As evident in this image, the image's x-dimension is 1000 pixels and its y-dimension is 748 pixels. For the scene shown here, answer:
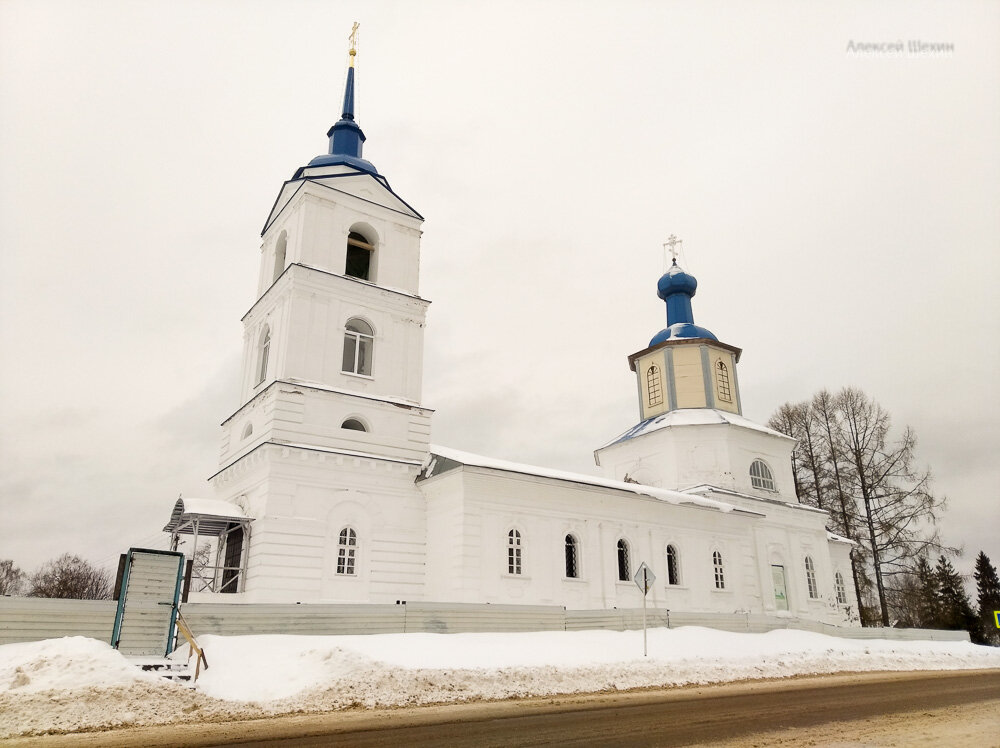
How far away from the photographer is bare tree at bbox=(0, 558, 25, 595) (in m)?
62.0

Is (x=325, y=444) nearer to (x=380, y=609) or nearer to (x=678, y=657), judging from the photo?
(x=380, y=609)

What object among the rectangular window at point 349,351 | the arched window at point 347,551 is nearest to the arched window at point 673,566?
the arched window at point 347,551

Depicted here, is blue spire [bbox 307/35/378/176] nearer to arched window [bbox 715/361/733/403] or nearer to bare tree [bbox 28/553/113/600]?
arched window [bbox 715/361/733/403]

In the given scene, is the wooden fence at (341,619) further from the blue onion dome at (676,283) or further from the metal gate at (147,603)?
the blue onion dome at (676,283)

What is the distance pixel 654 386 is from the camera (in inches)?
1347

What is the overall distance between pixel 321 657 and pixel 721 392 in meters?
25.6

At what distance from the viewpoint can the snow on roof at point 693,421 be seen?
100 ft

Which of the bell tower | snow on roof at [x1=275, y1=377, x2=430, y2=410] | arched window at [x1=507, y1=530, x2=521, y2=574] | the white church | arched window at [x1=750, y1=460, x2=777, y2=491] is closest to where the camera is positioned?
the bell tower

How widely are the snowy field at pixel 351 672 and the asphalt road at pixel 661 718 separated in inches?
55.1

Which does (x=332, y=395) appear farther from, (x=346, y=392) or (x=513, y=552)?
(x=513, y=552)

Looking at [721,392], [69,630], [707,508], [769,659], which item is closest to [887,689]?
[769,659]

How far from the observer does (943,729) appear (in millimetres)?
8641

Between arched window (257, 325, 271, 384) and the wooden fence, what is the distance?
34.2ft

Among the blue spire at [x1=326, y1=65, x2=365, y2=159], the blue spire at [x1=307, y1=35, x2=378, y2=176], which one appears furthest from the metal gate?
the blue spire at [x1=326, y1=65, x2=365, y2=159]
